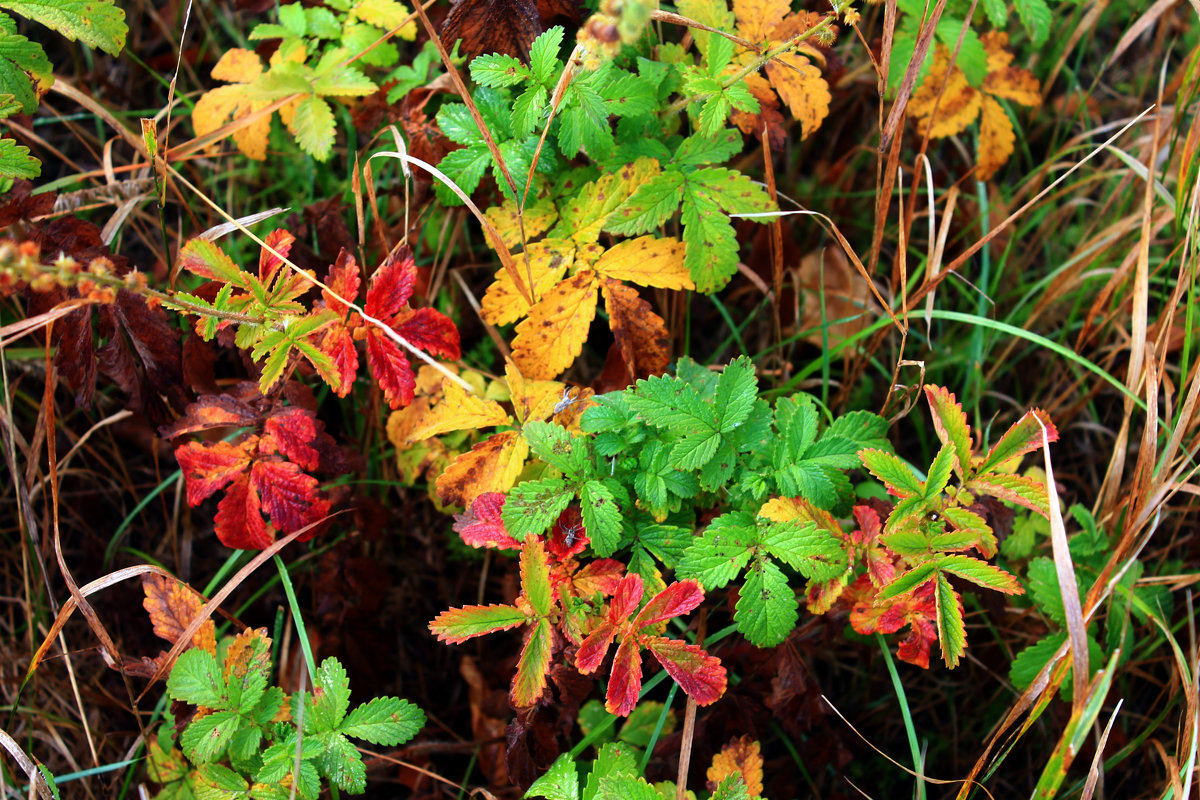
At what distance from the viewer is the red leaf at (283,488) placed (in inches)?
62.1

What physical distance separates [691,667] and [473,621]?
0.37m

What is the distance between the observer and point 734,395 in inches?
58.1

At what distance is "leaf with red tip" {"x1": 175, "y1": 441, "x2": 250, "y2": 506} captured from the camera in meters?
1.57

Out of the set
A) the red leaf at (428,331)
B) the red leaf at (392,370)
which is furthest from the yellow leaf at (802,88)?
the red leaf at (392,370)

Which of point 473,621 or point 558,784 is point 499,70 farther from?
point 558,784

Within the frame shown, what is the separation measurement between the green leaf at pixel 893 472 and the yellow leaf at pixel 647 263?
495 millimetres

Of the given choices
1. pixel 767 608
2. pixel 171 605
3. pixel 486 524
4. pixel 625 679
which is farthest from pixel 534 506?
pixel 171 605

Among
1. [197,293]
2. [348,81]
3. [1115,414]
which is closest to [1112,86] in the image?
[1115,414]

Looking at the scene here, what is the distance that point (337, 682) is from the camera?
1506 millimetres

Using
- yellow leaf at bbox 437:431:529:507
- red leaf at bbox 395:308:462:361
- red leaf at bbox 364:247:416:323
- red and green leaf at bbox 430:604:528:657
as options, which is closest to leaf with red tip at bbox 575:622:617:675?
red and green leaf at bbox 430:604:528:657

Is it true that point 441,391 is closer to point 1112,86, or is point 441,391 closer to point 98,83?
point 98,83

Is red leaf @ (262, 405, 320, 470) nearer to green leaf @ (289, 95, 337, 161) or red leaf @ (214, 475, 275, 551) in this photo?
red leaf @ (214, 475, 275, 551)

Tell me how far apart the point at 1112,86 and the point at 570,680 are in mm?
2614

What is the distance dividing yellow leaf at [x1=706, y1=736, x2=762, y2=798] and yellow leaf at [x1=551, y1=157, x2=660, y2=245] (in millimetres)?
1026
